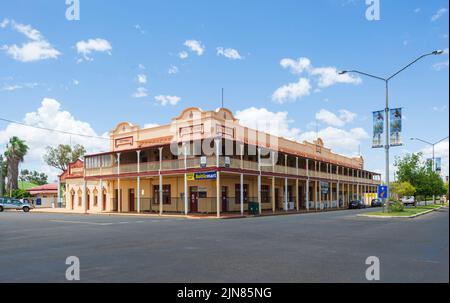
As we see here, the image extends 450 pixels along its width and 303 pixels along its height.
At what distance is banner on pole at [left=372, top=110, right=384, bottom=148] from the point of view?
1089 inches

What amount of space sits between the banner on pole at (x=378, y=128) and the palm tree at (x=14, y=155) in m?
59.6

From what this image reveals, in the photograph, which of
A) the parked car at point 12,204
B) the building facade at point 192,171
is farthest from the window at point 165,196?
the parked car at point 12,204

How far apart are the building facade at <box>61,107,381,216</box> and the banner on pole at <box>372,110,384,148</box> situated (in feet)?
34.5

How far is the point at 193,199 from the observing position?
119 ft

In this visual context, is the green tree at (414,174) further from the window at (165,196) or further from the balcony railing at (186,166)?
the window at (165,196)

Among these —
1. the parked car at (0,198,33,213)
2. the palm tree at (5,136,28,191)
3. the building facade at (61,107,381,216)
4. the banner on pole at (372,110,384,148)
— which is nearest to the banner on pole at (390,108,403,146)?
the banner on pole at (372,110,384,148)

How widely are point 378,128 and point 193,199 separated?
56.5ft

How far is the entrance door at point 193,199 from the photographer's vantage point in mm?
36188

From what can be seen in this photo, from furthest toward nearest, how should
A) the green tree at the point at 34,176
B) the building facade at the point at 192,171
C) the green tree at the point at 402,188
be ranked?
the green tree at the point at 34,176 < the green tree at the point at 402,188 < the building facade at the point at 192,171

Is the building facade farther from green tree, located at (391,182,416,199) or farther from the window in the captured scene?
green tree, located at (391,182,416,199)
